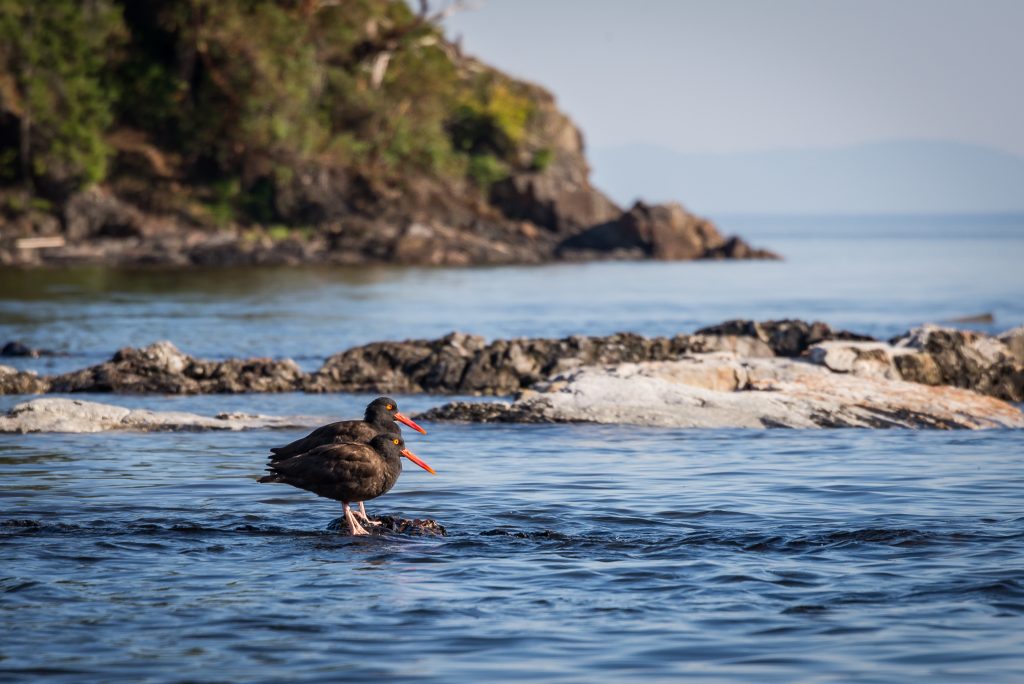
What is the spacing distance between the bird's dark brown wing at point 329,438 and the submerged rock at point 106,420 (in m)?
5.44

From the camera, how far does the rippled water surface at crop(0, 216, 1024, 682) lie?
779 cm

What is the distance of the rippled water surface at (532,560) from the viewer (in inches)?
307

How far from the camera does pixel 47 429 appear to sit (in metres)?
16.4

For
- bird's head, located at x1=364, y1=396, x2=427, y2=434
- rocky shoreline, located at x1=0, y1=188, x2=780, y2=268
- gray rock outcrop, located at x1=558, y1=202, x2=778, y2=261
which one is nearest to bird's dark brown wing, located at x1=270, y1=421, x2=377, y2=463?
bird's head, located at x1=364, y1=396, x2=427, y2=434

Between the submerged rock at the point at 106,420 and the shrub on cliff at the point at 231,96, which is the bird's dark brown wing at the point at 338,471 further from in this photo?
the shrub on cliff at the point at 231,96

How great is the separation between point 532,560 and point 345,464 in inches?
71.3

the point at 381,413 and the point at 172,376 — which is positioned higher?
the point at 381,413

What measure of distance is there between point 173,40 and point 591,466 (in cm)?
6567

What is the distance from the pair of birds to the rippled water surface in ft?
Result: 1.27

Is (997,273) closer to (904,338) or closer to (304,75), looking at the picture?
(304,75)

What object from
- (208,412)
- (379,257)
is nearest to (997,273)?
(379,257)

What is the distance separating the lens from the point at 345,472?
35.7 feet

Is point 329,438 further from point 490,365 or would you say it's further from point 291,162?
point 291,162

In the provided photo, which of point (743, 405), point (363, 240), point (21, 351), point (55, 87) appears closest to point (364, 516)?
point (743, 405)
